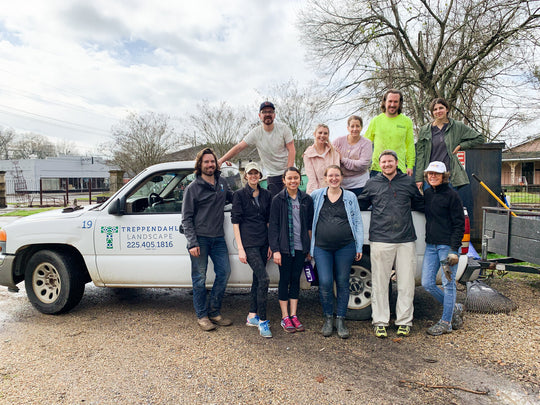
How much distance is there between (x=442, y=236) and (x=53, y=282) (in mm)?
4535

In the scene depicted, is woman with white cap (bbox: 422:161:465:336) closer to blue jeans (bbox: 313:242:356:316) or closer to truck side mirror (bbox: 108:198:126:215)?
blue jeans (bbox: 313:242:356:316)

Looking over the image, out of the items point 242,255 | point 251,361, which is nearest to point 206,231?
point 242,255

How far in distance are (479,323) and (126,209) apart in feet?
13.8

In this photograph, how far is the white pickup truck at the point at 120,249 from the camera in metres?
4.43

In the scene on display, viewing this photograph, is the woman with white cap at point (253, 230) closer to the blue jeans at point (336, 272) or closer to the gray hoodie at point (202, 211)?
the gray hoodie at point (202, 211)

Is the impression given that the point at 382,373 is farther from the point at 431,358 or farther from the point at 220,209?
the point at 220,209

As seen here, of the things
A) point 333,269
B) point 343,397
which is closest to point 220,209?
point 333,269

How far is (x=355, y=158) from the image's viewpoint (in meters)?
4.65

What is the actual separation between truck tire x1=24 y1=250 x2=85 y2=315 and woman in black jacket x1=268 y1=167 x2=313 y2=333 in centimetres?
251

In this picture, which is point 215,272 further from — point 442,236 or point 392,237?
point 442,236

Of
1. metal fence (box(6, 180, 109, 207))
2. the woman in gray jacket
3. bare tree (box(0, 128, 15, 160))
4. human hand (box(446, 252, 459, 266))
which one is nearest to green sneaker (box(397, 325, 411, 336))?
human hand (box(446, 252, 459, 266))

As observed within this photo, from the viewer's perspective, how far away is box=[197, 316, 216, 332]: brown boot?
13.7 feet

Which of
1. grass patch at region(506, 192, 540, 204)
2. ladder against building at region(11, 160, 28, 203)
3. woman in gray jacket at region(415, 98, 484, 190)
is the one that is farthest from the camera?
ladder against building at region(11, 160, 28, 203)

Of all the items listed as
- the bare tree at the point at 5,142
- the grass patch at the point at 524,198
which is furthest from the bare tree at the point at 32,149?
the grass patch at the point at 524,198
